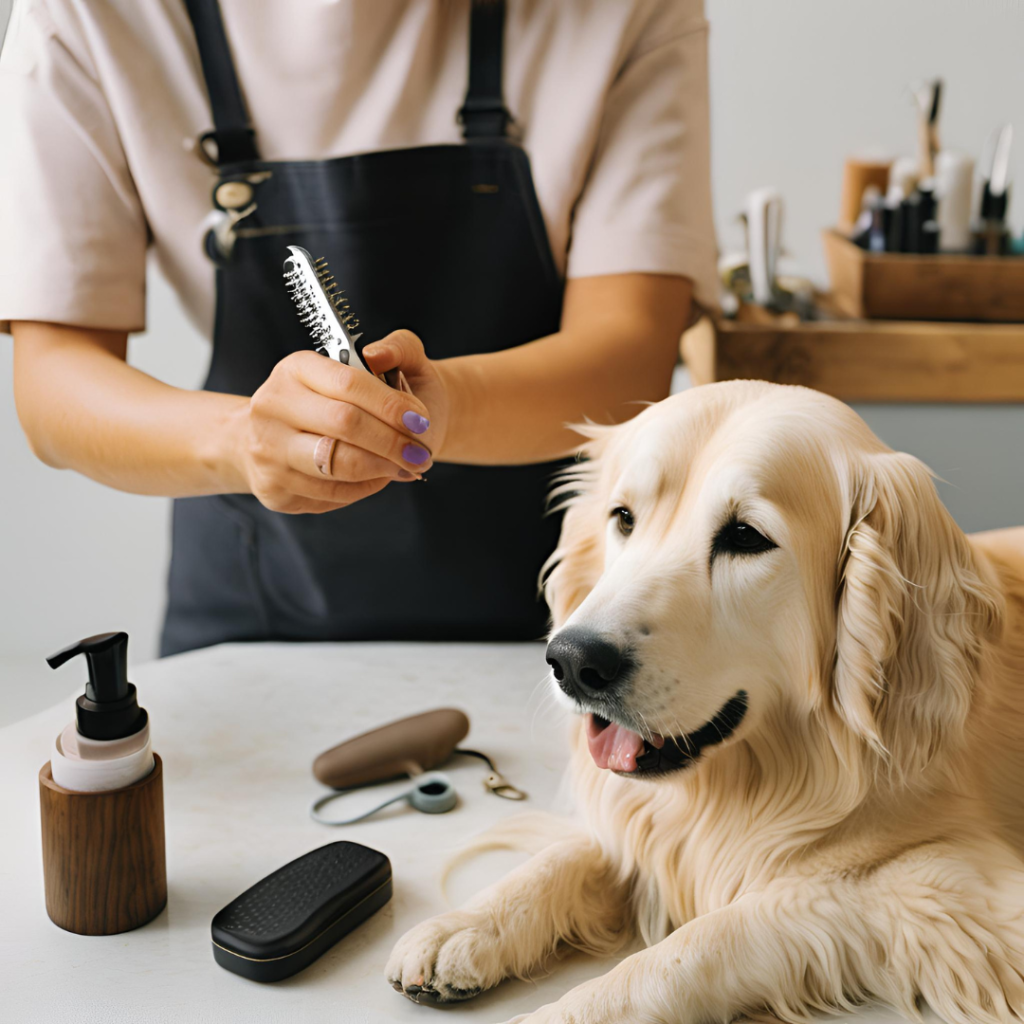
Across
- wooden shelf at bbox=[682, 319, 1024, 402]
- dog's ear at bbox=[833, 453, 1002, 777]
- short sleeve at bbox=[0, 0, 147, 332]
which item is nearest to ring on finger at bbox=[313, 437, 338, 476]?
dog's ear at bbox=[833, 453, 1002, 777]

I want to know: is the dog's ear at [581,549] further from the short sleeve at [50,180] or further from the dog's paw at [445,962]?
the short sleeve at [50,180]

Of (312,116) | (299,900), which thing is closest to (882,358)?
(312,116)

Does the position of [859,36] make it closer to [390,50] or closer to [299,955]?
[390,50]

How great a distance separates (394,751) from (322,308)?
16.4 inches

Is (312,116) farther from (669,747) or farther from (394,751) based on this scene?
(669,747)

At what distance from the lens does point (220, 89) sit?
114cm

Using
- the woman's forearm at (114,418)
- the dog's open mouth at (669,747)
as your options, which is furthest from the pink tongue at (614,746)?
the woman's forearm at (114,418)

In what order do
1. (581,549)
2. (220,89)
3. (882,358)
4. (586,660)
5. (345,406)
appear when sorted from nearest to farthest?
(586,660)
(345,406)
(581,549)
(220,89)
(882,358)

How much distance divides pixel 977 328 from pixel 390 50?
3.31 feet

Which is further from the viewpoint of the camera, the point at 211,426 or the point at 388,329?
the point at 388,329

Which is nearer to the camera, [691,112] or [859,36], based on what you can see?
[691,112]

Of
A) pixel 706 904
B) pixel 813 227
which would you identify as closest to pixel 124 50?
pixel 706 904

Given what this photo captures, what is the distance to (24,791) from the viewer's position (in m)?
0.87

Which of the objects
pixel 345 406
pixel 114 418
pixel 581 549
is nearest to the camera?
pixel 345 406
